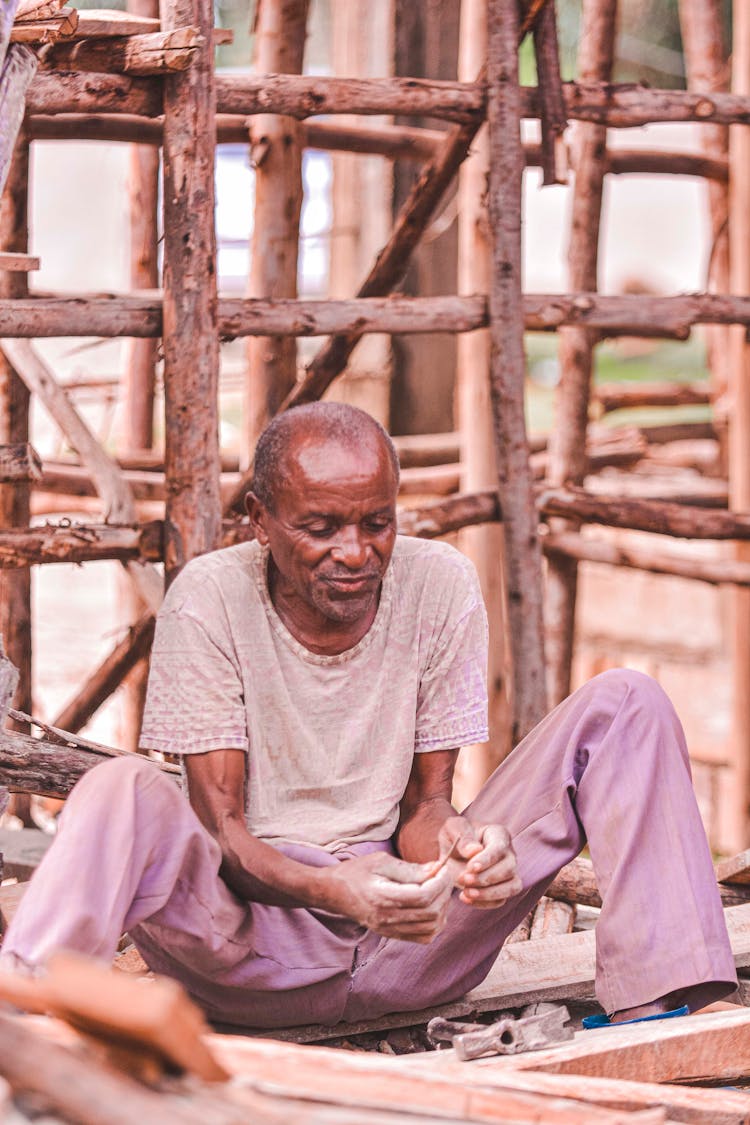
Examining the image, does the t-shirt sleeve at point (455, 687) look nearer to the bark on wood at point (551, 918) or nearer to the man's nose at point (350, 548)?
the man's nose at point (350, 548)

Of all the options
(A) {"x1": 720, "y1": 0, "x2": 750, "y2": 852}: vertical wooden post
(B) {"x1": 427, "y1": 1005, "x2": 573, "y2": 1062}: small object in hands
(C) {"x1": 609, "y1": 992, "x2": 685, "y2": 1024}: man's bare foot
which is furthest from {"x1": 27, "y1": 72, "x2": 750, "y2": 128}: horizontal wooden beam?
(C) {"x1": 609, "y1": 992, "x2": 685, "y2": 1024}: man's bare foot

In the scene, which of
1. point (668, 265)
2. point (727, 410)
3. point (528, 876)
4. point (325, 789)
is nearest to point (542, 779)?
point (528, 876)

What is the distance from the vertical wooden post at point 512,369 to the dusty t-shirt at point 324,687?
168 cm

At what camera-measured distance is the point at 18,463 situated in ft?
12.4

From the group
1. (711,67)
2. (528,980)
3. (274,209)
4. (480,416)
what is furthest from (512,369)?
(711,67)

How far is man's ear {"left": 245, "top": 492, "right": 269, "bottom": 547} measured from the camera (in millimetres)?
2754

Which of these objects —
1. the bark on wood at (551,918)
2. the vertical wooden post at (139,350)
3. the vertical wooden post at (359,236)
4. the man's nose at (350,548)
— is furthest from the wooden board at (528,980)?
the vertical wooden post at (359,236)

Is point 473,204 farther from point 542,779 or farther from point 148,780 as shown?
point 148,780

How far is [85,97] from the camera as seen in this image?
3.53 m

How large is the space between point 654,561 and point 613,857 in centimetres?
296

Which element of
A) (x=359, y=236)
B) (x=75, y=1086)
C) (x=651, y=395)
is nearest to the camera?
(x=75, y=1086)

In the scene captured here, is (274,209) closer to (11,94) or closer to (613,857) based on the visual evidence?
(11,94)

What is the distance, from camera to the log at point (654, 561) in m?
5.31

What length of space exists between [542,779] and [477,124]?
7.93ft
